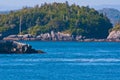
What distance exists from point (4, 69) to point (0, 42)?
3566 centimetres

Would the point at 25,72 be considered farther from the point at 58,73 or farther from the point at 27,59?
the point at 27,59

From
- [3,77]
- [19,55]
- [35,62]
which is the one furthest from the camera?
[19,55]

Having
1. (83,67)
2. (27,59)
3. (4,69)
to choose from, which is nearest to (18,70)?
(4,69)

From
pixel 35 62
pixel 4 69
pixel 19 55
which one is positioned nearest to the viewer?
pixel 4 69

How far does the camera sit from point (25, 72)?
248ft

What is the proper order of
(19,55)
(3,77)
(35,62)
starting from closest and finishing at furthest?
(3,77) < (35,62) < (19,55)

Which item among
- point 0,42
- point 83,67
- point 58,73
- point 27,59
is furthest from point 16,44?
point 58,73

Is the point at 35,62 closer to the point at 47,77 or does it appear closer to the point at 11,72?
the point at 11,72

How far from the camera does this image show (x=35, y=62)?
94375 mm

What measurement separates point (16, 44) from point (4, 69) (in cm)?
3430

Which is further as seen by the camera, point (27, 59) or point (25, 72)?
point (27, 59)

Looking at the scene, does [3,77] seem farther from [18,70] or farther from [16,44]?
[16,44]

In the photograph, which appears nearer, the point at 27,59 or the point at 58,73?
the point at 58,73

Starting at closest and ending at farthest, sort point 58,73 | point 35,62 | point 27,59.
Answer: point 58,73 < point 35,62 < point 27,59
